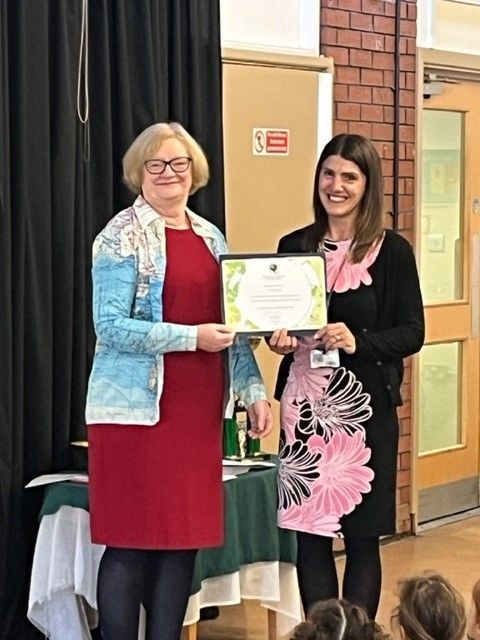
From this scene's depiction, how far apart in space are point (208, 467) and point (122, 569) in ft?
1.16

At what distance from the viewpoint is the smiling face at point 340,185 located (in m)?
3.62

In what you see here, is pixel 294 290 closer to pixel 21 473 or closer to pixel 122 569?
pixel 122 569

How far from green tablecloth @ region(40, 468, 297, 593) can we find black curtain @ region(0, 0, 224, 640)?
24 cm

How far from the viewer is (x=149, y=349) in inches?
140

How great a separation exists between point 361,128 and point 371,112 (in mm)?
101

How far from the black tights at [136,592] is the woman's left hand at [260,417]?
0.36 m

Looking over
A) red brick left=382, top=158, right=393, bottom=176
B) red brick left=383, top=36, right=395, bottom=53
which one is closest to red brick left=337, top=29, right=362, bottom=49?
red brick left=383, top=36, right=395, bottom=53

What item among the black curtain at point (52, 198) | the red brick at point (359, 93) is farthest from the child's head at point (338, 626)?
the red brick at point (359, 93)

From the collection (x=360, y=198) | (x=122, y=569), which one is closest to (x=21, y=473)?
(x=122, y=569)

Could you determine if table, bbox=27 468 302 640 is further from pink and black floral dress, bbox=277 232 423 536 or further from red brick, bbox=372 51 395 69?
red brick, bbox=372 51 395 69

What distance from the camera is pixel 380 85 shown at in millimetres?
6152

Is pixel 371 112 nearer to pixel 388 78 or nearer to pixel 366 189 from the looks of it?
pixel 388 78

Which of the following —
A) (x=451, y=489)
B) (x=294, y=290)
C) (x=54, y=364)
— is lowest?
(x=451, y=489)

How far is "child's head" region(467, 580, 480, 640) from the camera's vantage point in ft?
8.66
